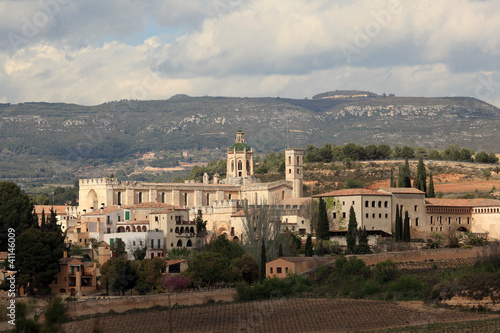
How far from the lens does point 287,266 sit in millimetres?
59594

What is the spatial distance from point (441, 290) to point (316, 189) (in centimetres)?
4443

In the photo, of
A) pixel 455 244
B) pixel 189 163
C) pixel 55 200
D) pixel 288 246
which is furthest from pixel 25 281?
pixel 189 163

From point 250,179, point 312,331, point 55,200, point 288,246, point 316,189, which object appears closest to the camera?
point 312,331

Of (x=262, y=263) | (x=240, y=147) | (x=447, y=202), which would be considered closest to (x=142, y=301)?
(x=262, y=263)

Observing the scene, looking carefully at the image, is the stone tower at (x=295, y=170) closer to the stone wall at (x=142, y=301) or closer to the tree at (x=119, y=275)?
the tree at (x=119, y=275)

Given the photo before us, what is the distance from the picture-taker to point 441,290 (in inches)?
2137

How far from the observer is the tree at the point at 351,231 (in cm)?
6588

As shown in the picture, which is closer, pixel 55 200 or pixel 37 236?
pixel 37 236

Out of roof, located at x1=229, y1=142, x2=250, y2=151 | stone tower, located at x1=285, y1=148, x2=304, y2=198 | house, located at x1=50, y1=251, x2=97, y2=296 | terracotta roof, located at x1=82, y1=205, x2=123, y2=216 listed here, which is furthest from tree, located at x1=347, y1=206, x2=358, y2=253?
roof, located at x1=229, y1=142, x2=250, y2=151

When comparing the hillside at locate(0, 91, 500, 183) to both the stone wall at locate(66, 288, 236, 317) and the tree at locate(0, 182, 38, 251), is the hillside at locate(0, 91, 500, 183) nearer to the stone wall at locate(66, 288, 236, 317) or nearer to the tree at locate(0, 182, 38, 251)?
the tree at locate(0, 182, 38, 251)

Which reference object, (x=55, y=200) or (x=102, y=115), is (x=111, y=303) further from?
(x=102, y=115)

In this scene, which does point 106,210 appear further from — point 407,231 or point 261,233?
point 407,231

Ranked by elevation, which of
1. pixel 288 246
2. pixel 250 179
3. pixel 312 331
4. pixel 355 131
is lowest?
pixel 312 331

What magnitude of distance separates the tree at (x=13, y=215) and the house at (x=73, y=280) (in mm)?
5431
